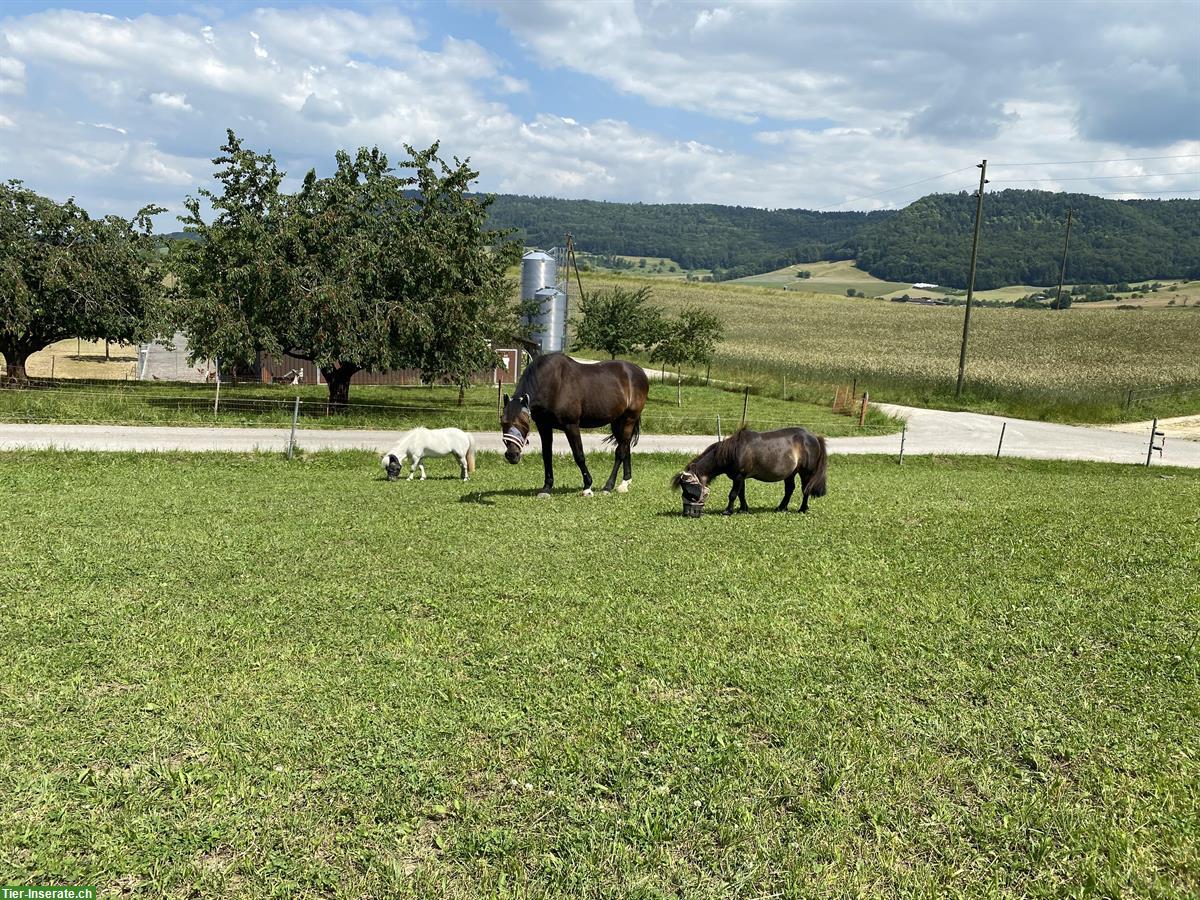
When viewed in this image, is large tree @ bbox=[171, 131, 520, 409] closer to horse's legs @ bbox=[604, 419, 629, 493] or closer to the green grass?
horse's legs @ bbox=[604, 419, 629, 493]

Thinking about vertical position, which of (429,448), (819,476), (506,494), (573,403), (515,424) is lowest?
(506,494)

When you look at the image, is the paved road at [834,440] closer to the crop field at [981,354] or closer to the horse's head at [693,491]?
the crop field at [981,354]

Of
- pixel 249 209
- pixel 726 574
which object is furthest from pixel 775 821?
pixel 249 209

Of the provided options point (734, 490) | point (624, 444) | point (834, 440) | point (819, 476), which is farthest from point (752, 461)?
point (834, 440)

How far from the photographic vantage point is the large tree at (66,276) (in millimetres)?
33531

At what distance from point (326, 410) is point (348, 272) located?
5274 mm

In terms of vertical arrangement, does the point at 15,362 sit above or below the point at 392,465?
above

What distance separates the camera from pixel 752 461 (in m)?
13.1

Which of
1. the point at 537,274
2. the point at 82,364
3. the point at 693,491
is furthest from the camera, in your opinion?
the point at 537,274

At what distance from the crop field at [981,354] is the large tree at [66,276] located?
34504 millimetres

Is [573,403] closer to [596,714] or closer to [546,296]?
[596,714]

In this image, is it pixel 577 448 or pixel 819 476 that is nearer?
pixel 819 476

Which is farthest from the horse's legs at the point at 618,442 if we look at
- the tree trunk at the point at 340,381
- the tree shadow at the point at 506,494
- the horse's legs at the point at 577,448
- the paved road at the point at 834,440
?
the tree trunk at the point at 340,381

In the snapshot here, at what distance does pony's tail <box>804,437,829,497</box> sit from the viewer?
13656 mm
